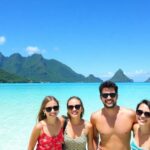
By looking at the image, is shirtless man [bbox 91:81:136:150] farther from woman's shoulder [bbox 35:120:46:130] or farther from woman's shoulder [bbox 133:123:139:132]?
woman's shoulder [bbox 35:120:46:130]

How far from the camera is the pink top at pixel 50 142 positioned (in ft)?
12.9

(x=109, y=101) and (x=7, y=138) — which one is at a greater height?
(x=109, y=101)

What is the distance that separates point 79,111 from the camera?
3990 mm

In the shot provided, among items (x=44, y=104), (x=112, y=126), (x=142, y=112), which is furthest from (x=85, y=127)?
(x=142, y=112)

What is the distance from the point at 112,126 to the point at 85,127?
1.07 feet

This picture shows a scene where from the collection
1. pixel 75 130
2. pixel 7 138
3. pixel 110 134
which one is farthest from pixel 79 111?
pixel 7 138

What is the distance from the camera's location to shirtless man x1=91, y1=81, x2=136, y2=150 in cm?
402

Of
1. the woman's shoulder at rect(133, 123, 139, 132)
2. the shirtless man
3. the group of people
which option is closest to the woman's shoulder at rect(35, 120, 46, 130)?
the group of people

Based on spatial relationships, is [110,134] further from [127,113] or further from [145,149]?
[145,149]

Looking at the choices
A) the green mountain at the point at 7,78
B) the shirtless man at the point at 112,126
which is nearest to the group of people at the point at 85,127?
the shirtless man at the point at 112,126

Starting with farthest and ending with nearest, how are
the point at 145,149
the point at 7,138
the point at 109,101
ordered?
the point at 7,138, the point at 109,101, the point at 145,149

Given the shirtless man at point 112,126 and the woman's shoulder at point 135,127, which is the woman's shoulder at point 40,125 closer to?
the shirtless man at point 112,126

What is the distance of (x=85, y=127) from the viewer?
13.1 feet

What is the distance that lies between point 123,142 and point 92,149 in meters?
0.37
